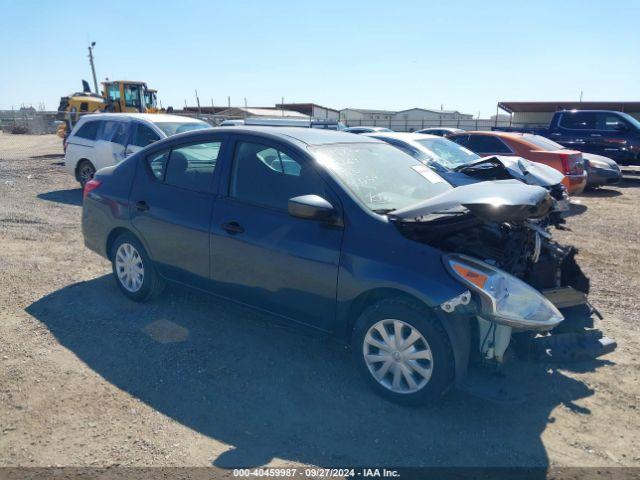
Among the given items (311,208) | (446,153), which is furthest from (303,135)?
(446,153)

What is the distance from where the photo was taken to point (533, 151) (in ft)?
35.9

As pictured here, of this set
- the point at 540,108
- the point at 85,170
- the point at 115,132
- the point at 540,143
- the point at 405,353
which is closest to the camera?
the point at 405,353

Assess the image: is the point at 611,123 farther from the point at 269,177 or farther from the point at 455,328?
the point at 455,328

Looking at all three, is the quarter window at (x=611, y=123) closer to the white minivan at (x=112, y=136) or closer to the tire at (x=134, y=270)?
the white minivan at (x=112, y=136)

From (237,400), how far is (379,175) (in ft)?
6.54

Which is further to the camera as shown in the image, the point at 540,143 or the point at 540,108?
the point at 540,108

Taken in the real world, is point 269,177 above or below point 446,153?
below

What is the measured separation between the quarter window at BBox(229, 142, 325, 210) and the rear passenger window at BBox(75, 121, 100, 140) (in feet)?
26.9

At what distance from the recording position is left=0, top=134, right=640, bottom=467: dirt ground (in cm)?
299

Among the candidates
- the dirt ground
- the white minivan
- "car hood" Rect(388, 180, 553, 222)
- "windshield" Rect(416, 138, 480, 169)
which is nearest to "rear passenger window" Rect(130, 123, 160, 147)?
the white minivan

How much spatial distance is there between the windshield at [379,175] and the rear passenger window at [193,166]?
1.00m

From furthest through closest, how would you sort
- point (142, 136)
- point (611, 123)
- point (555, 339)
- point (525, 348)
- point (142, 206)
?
point (611, 123), point (142, 136), point (142, 206), point (555, 339), point (525, 348)

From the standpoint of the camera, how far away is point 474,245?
351 centimetres

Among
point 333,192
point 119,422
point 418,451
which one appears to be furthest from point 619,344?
point 119,422
